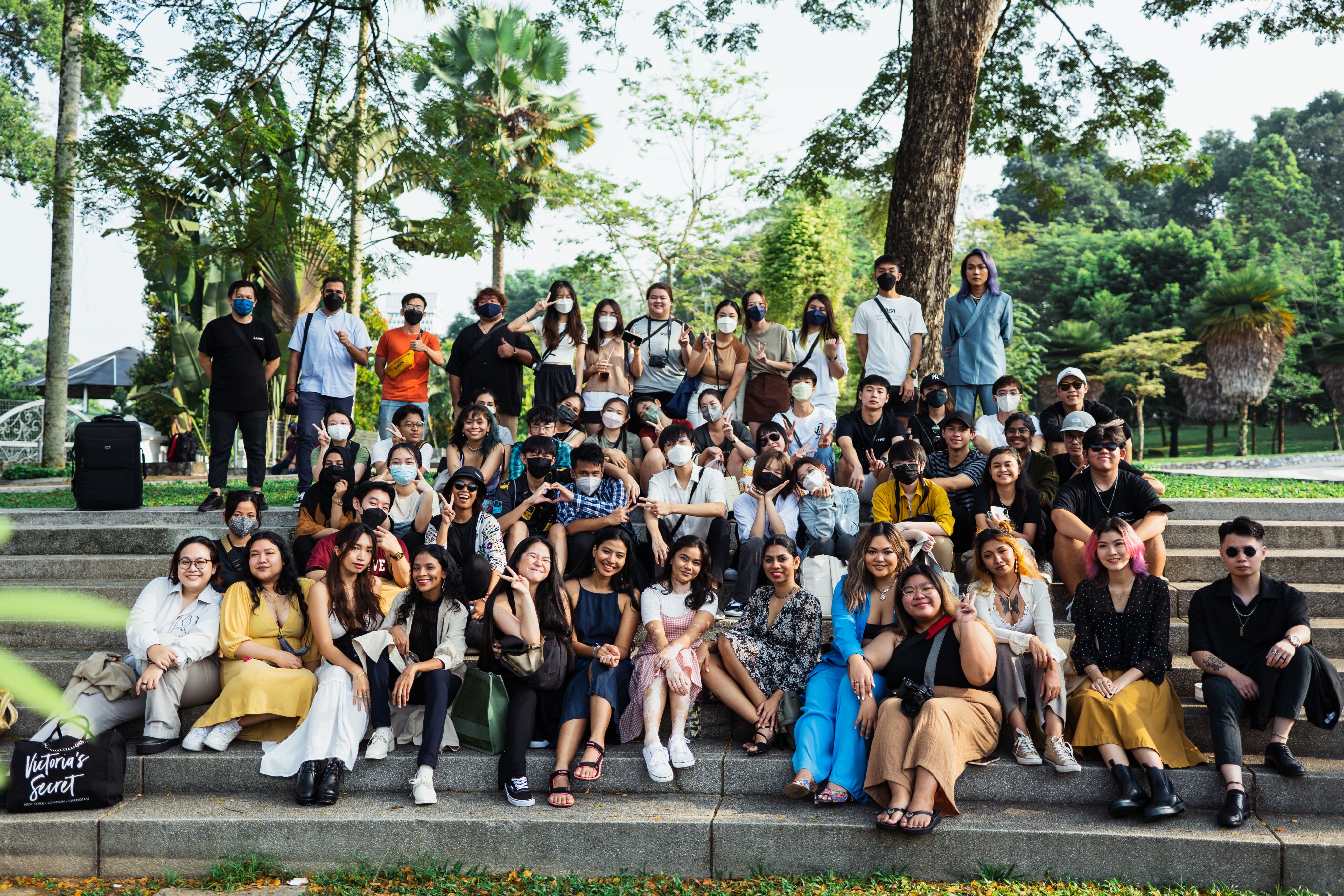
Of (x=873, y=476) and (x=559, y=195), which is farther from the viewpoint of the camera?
(x=559, y=195)

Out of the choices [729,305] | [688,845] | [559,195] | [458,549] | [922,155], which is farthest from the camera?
[559,195]

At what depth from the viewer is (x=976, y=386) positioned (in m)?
8.30

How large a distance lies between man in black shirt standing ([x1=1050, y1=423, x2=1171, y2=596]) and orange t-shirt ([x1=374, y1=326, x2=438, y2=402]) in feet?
17.3

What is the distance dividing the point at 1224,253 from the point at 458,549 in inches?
1742

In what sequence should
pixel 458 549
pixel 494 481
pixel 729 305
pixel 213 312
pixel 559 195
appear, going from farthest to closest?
pixel 559 195
pixel 213 312
pixel 729 305
pixel 494 481
pixel 458 549

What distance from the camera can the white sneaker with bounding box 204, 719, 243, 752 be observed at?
5.13 meters

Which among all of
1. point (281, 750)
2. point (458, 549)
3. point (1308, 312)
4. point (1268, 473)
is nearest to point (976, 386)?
point (458, 549)

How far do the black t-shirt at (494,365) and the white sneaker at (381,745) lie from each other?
11.7 ft

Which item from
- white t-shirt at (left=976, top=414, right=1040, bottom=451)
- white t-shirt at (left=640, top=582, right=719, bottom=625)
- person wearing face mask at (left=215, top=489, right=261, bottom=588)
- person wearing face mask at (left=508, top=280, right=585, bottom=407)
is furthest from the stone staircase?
person wearing face mask at (left=508, top=280, right=585, bottom=407)

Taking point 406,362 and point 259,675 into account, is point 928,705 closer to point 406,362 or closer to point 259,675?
point 259,675

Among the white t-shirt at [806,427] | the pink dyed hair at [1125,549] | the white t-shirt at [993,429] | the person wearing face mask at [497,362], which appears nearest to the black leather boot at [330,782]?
the person wearing face mask at [497,362]

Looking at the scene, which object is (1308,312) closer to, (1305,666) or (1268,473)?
(1268,473)

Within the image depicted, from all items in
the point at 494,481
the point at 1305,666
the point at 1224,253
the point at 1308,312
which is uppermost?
the point at 1224,253

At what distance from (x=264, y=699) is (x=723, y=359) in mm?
4589
